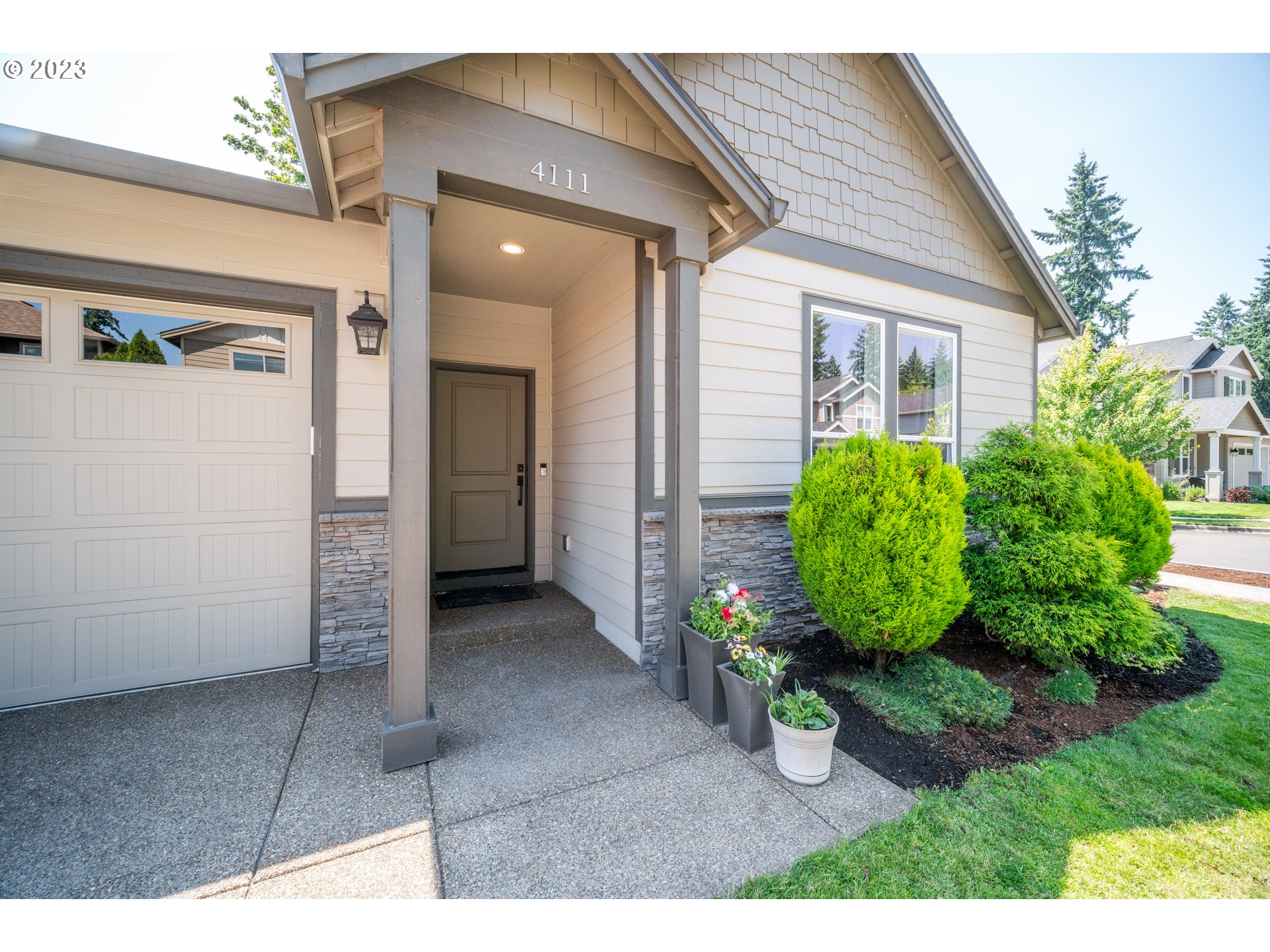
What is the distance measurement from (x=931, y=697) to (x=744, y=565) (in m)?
1.46

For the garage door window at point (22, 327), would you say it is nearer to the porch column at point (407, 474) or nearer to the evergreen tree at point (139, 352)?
the evergreen tree at point (139, 352)

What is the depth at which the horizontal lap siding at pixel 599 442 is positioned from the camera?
3746 mm

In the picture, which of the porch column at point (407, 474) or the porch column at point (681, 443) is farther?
the porch column at point (681, 443)

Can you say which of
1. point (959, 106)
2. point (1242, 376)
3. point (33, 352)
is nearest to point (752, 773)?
point (33, 352)

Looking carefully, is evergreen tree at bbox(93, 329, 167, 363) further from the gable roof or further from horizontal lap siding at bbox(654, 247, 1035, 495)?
the gable roof

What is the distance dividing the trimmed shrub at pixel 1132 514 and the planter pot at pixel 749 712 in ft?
15.0

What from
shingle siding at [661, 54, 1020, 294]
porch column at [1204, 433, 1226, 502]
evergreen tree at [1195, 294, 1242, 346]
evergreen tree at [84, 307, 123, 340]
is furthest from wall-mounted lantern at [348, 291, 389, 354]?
evergreen tree at [1195, 294, 1242, 346]

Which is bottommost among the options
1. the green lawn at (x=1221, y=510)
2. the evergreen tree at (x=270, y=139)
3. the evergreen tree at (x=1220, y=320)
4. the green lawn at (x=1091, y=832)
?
the green lawn at (x=1091, y=832)

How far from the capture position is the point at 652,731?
9.06 ft

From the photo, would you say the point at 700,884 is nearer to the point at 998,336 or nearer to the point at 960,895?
the point at 960,895

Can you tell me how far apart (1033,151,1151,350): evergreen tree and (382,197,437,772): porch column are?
2947cm

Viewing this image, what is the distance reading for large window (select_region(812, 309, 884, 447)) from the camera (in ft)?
14.5

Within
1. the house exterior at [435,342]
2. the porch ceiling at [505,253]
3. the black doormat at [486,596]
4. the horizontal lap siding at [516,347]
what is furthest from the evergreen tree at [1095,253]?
the black doormat at [486,596]

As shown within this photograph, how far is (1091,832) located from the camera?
6.88 ft
